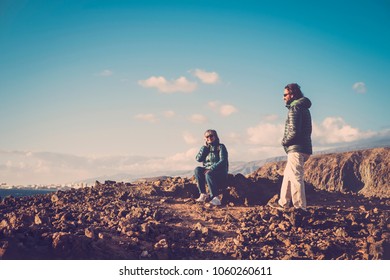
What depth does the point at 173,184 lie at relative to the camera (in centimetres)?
1197

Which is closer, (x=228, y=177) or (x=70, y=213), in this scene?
(x=70, y=213)

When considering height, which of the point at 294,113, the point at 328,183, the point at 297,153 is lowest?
the point at 328,183

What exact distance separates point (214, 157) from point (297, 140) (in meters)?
2.57

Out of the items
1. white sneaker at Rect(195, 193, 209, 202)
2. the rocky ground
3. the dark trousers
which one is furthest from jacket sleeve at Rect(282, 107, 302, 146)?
white sneaker at Rect(195, 193, 209, 202)

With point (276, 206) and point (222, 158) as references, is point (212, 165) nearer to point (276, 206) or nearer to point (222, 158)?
point (222, 158)

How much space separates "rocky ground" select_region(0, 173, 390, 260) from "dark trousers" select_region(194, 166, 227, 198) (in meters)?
0.44

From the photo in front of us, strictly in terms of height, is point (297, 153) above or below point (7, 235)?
above

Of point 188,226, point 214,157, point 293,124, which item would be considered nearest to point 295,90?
point 293,124

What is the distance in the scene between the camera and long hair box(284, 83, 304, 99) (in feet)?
29.5

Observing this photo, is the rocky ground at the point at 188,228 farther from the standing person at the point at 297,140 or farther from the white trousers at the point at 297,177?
the standing person at the point at 297,140
